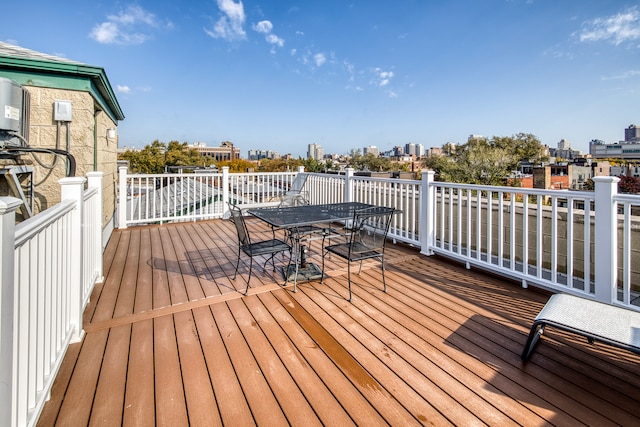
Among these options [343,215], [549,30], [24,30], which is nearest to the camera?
[343,215]

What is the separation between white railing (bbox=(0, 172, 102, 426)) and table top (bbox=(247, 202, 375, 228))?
1.59 metres

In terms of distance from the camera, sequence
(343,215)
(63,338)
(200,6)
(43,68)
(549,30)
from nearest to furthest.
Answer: (63,338), (343,215), (43,68), (200,6), (549,30)

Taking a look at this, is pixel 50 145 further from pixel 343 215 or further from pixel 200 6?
pixel 200 6

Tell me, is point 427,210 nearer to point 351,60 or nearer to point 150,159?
point 351,60

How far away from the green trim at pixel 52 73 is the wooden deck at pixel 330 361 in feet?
8.89

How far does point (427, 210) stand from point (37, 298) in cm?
403

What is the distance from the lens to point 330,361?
204cm

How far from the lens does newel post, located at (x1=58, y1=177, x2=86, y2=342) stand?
85.9 inches

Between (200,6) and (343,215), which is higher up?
(200,6)

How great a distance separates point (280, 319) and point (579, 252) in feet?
13.2

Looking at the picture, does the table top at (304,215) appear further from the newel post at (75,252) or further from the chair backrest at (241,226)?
the newel post at (75,252)

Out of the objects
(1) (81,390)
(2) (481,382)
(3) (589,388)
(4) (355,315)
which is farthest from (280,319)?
(3) (589,388)

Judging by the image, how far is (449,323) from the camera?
2525mm

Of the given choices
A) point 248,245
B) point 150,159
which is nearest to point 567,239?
point 248,245
